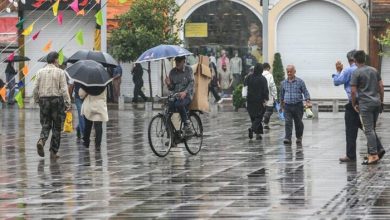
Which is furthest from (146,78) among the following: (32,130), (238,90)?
(32,130)

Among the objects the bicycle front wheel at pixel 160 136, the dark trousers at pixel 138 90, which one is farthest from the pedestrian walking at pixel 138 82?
the bicycle front wheel at pixel 160 136

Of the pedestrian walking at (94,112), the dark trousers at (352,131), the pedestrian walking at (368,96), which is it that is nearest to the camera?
the pedestrian walking at (368,96)

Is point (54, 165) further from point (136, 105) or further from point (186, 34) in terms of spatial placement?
point (186, 34)

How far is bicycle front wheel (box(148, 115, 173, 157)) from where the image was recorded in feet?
58.1

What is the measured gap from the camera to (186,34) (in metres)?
44.0

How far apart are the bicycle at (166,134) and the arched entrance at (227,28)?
25.4 metres

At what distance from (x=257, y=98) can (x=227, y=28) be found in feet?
70.3

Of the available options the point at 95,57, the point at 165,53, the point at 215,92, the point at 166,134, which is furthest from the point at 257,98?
the point at 215,92

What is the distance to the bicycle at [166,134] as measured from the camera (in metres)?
17.7

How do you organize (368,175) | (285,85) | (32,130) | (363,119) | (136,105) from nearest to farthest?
(368,175) → (363,119) → (285,85) → (32,130) → (136,105)

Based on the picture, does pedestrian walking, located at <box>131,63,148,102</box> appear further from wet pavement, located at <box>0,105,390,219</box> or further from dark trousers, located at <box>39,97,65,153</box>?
dark trousers, located at <box>39,97,65,153</box>

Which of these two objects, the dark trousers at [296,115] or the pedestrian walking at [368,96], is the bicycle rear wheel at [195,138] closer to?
the dark trousers at [296,115]

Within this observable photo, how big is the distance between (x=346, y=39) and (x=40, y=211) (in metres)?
33.0

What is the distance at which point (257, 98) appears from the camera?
74.2 feet
